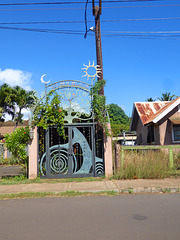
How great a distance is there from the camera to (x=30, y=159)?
419 inches

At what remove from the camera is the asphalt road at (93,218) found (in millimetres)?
4320

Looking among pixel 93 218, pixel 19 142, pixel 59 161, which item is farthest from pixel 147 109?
pixel 93 218

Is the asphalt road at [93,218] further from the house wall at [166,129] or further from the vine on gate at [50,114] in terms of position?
the house wall at [166,129]

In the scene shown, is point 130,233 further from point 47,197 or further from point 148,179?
point 148,179

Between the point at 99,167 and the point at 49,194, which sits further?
the point at 99,167

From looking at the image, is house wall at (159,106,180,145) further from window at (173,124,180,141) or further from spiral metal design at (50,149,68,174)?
spiral metal design at (50,149,68,174)

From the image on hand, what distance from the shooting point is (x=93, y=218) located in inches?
209

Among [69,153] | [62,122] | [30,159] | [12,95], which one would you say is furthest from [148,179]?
[12,95]

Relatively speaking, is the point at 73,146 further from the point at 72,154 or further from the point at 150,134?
the point at 150,134

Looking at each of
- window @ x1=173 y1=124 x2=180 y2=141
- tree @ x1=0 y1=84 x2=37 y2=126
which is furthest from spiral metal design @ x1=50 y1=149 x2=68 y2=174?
tree @ x1=0 y1=84 x2=37 y2=126

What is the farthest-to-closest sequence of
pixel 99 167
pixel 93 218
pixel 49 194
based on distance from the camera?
pixel 99 167, pixel 49 194, pixel 93 218

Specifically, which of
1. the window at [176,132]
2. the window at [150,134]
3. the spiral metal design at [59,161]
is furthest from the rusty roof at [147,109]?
the spiral metal design at [59,161]

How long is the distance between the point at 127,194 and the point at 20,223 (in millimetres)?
3866

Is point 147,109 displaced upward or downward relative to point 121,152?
upward
